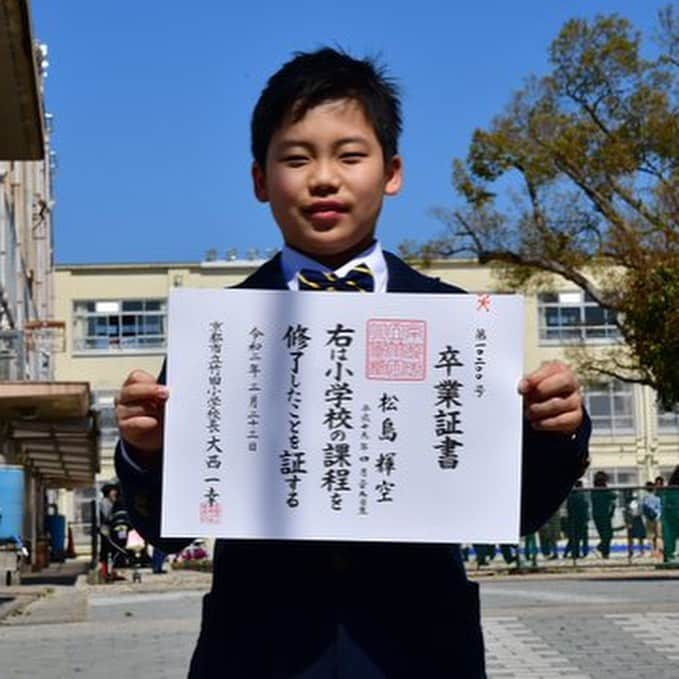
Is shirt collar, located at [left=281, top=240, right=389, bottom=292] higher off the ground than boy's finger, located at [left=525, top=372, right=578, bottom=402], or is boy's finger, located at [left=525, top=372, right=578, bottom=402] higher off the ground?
shirt collar, located at [left=281, top=240, right=389, bottom=292]

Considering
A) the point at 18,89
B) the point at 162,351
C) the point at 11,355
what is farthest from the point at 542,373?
the point at 162,351

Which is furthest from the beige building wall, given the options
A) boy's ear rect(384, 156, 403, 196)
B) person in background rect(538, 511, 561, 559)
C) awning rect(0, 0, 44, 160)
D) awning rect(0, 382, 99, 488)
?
boy's ear rect(384, 156, 403, 196)

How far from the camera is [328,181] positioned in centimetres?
313

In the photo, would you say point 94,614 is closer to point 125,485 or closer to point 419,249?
point 125,485

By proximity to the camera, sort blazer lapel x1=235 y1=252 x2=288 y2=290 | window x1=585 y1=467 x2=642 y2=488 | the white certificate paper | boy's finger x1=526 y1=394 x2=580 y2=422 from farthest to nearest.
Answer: window x1=585 y1=467 x2=642 y2=488
blazer lapel x1=235 y1=252 x2=288 y2=290
the white certificate paper
boy's finger x1=526 y1=394 x2=580 y2=422

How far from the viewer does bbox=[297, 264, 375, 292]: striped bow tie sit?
10.4 ft

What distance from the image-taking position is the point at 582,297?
62.2 meters

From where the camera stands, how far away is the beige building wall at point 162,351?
198 ft

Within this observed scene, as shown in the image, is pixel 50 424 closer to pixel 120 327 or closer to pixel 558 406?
pixel 558 406

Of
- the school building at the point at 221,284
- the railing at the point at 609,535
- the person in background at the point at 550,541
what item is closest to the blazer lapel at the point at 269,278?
the railing at the point at 609,535

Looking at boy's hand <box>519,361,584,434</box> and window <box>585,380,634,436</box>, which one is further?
window <box>585,380,634,436</box>

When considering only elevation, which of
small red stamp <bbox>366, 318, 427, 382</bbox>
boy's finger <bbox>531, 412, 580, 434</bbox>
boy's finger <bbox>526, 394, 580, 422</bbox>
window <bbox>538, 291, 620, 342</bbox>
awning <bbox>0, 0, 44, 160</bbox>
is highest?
window <bbox>538, 291, 620, 342</bbox>

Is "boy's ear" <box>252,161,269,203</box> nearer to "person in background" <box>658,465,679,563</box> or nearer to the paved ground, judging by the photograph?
the paved ground

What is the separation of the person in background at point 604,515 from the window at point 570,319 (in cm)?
3742
